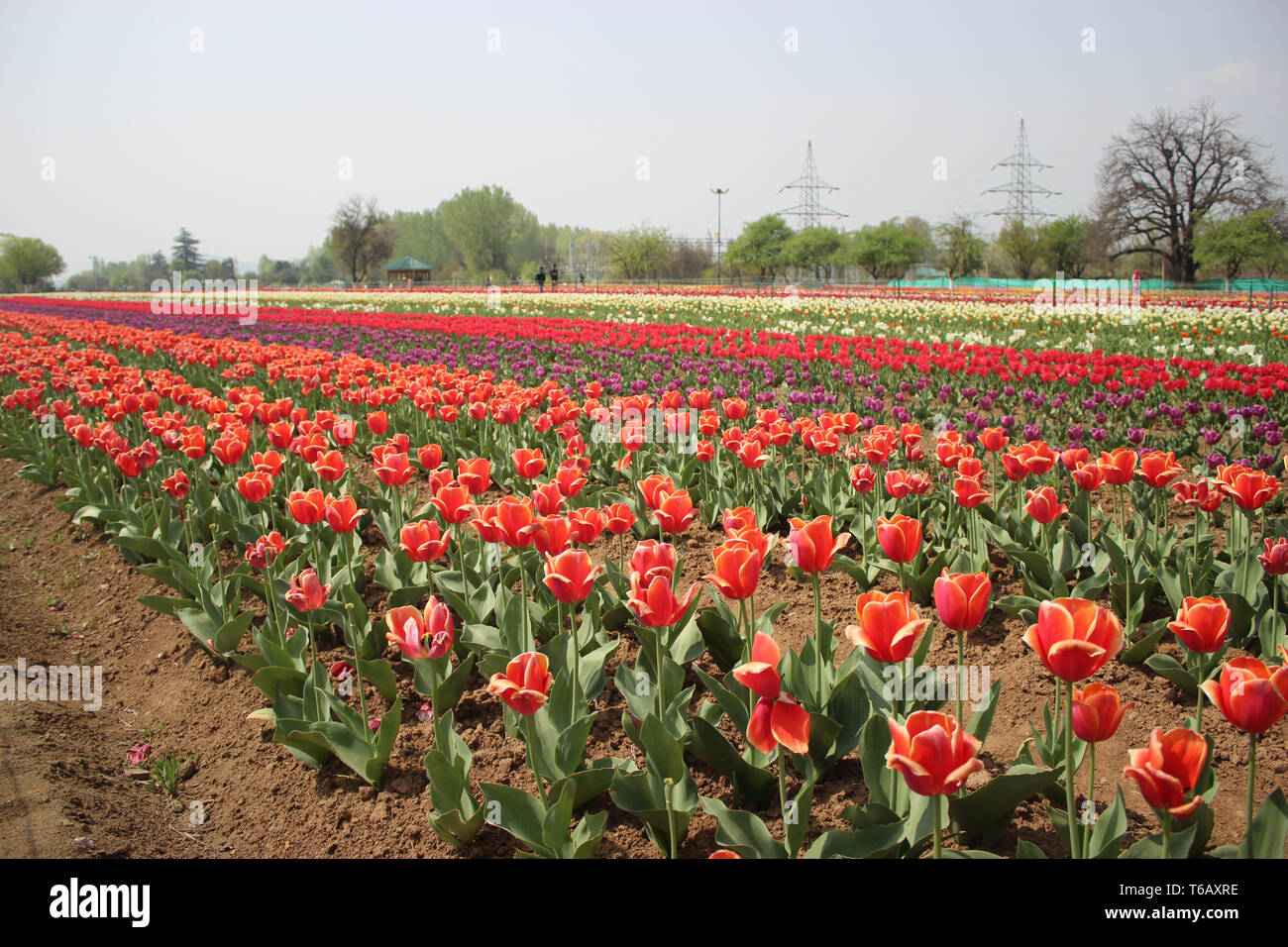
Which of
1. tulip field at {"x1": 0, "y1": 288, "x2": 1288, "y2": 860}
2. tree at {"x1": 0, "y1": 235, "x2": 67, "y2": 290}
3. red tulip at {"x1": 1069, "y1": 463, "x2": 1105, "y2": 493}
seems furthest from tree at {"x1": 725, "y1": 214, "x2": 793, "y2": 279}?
tree at {"x1": 0, "y1": 235, "x2": 67, "y2": 290}

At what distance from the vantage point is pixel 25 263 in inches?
3223

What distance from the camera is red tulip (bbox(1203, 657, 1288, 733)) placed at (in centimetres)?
149

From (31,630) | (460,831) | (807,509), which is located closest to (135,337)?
(31,630)

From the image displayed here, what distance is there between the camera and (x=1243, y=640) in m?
3.23

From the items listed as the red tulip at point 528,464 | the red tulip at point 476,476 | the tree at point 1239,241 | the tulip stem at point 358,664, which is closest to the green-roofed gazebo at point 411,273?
the tree at point 1239,241

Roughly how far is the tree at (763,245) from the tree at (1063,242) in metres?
15.5

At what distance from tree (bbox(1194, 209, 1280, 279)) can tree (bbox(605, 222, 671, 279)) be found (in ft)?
106

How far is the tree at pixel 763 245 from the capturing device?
54.8 meters

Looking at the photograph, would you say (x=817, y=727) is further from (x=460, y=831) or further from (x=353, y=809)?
(x=353, y=809)

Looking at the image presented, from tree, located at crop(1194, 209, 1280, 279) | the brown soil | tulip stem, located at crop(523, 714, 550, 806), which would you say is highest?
tree, located at crop(1194, 209, 1280, 279)

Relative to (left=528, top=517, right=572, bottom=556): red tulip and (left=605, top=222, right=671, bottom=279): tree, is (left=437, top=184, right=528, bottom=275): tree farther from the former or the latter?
(left=528, top=517, right=572, bottom=556): red tulip

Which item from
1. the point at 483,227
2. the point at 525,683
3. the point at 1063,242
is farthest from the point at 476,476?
the point at 483,227

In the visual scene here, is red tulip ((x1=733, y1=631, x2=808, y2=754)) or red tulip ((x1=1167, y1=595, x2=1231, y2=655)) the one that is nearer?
red tulip ((x1=733, y1=631, x2=808, y2=754))
